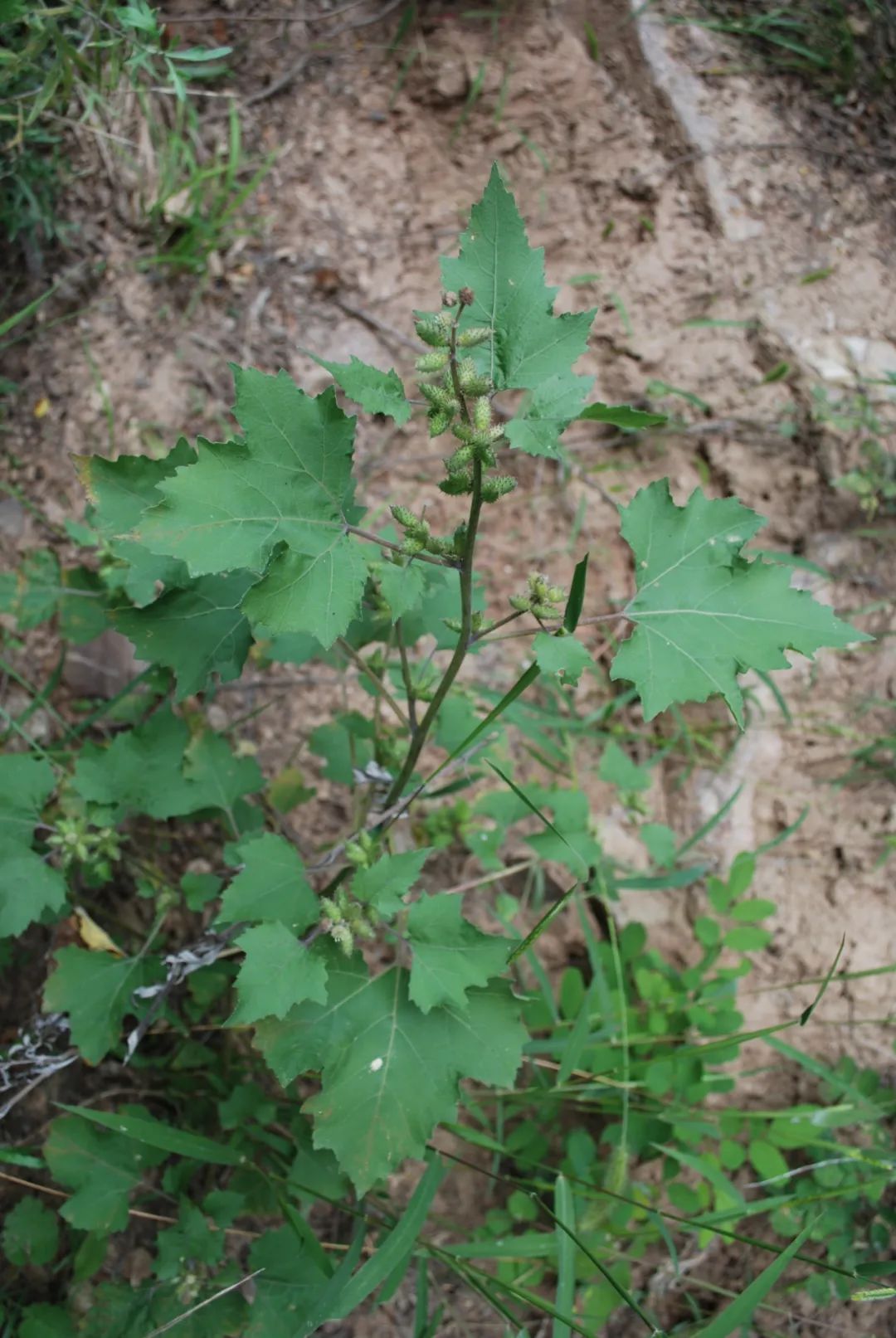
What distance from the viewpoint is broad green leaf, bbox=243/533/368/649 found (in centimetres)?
138

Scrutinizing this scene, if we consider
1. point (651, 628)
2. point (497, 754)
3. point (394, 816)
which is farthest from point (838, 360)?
point (394, 816)

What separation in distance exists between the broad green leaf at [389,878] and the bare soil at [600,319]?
1085 millimetres

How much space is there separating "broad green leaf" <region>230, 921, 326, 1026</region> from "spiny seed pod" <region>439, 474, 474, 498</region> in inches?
32.3

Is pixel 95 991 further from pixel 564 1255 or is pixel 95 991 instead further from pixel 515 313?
pixel 515 313

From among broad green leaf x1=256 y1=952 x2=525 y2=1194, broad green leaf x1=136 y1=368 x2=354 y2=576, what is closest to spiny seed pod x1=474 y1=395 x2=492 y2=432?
broad green leaf x1=136 y1=368 x2=354 y2=576

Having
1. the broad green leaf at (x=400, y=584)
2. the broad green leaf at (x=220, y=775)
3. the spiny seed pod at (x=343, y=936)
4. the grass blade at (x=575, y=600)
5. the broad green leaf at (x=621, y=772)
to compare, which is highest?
the broad green leaf at (x=400, y=584)

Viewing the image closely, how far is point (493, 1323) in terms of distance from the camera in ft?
8.11

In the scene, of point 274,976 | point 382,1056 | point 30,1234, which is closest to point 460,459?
point 274,976

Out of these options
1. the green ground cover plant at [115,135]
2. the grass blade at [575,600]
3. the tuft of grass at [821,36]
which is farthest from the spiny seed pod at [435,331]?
the tuft of grass at [821,36]

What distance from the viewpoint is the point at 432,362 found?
1289mm

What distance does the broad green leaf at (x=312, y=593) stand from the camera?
138cm

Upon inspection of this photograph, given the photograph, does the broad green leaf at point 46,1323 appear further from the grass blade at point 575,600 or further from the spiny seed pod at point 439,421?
the spiny seed pod at point 439,421

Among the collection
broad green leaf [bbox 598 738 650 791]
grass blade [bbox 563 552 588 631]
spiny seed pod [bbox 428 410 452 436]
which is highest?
spiny seed pod [bbox 428 410 452 436]

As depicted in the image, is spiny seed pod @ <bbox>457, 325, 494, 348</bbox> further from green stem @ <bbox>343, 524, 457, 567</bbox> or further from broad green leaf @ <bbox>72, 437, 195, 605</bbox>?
broad green leaf @ <bbox>72, 437, 195, 605</bbox>
